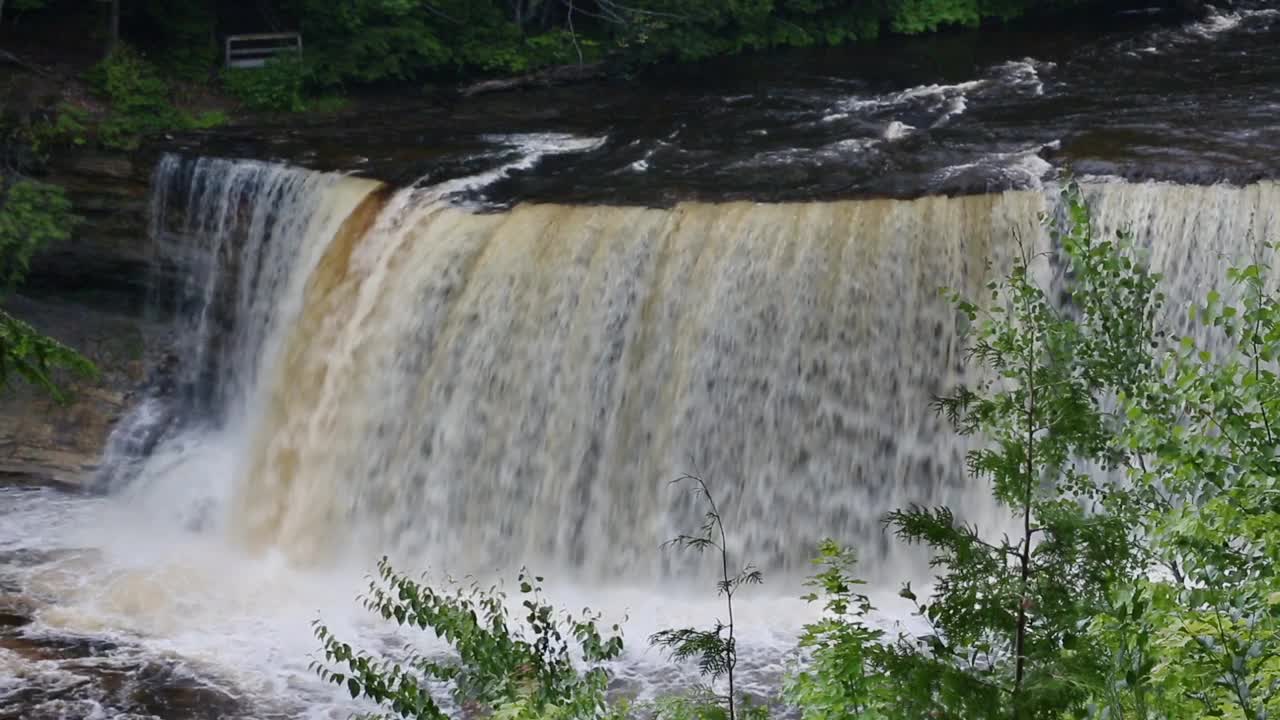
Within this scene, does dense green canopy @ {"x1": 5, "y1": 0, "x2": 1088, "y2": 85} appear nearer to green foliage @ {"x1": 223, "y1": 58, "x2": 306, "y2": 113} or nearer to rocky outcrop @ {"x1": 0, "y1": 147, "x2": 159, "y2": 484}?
green foliage @ {"x1": 223, "y1": 58, "x2": 306, "y2": 113}

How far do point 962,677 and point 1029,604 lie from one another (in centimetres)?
44

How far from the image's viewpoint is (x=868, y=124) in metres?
17.8

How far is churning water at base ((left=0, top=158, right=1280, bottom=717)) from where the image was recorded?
1319 cm

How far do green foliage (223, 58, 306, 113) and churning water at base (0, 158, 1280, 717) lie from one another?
17.0ft

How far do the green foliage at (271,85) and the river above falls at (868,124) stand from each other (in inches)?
40.1

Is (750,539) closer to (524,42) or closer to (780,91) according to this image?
(780,91)

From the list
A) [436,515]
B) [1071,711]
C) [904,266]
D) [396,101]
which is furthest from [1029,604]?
[396,101]

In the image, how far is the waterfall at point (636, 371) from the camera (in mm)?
13594

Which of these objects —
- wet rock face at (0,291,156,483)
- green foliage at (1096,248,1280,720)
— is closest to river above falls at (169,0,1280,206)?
wet rock face at (0,291,156,483)

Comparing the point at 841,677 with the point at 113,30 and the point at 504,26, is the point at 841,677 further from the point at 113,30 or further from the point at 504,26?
the point at 504,26

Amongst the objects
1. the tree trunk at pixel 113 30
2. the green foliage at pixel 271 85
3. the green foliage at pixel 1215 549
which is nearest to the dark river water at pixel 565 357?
the green foliage at pixel 271 85

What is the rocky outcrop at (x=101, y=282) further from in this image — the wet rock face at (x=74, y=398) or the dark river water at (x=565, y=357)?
the dark river water at (x=565, y=357)

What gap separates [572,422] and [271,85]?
872 centimetres

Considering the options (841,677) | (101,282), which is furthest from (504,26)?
(841,677)
